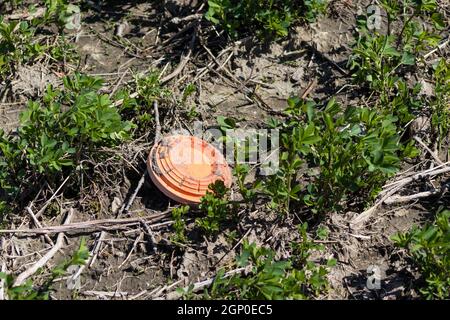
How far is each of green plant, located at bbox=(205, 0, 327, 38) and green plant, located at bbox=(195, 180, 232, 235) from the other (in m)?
1.27

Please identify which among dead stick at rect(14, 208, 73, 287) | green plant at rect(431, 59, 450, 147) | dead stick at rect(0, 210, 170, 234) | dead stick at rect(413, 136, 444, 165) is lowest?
dead stick at rect(14, 208, 73, 287)

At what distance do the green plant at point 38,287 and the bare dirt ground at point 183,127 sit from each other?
0.13 meters

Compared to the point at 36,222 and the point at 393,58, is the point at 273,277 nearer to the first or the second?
the point at 36,222

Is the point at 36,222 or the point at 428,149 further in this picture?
the point at 428,149

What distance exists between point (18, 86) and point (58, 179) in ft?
2.68

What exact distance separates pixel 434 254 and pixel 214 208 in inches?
44.4

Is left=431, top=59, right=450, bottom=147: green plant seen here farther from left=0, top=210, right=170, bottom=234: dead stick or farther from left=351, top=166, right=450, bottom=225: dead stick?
left=0, top=210, right=170, bottom=234: dead stick

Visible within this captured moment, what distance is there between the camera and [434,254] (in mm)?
4086

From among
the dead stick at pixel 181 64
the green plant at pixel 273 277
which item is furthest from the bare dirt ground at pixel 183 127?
the green plant at pixel 273 277

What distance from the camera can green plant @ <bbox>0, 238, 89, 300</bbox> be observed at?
12.6 ft

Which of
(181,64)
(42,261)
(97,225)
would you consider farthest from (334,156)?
(42,261)

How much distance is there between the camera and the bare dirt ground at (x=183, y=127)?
14.2 feet

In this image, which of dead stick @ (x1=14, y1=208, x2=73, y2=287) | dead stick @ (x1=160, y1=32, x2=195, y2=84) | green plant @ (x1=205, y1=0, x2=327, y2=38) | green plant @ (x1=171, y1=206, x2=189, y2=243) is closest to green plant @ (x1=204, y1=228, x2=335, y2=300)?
green plant @ (x1=171, y1=206, x2=189, y2=243)
